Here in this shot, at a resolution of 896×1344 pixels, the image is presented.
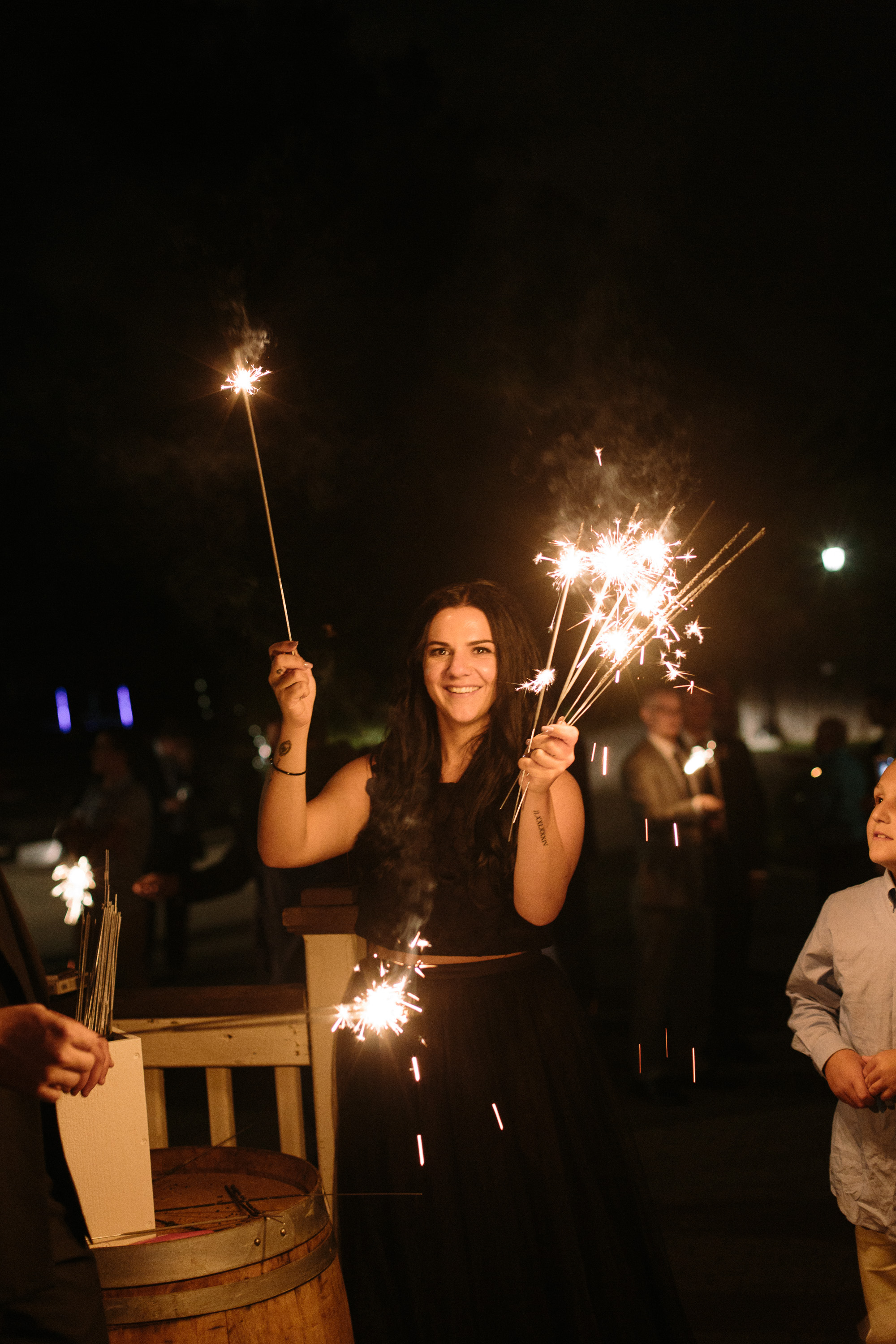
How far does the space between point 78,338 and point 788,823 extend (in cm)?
1217

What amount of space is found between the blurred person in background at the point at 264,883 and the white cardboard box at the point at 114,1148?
2.10 meters

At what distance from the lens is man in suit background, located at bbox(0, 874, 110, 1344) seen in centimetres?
159

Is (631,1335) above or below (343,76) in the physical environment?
below

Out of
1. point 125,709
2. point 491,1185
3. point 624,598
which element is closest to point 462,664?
point 624,598

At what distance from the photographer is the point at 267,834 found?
2668 millimetres

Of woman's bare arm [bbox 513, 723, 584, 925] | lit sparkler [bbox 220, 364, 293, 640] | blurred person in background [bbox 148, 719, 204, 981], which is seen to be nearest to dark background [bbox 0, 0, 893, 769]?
lit sparkler [bbox 220, 364, 293, 640]

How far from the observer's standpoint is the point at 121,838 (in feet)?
19.4

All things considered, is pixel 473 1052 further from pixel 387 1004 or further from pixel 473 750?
pixel 473 750

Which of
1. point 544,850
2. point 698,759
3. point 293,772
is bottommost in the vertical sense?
point 544,850

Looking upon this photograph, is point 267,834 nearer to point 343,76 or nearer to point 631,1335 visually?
point 631,1335

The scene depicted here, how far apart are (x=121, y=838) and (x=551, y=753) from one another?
419 centimetres

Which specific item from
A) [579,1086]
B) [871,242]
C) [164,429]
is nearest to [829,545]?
[871,242]

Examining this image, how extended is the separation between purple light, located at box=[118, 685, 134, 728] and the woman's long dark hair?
16.1m

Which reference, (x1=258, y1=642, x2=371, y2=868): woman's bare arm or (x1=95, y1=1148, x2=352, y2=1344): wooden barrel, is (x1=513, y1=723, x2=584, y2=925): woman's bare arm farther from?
(x1=95, y1=1148, x2=352, y2=1344): wooden barrel
